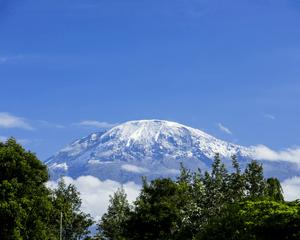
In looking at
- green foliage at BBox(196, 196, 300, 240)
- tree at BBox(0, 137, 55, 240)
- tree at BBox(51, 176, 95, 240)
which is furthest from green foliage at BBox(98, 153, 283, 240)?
tree at BBox(51, 176, 95, 240)

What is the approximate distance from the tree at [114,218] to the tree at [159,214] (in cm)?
1120

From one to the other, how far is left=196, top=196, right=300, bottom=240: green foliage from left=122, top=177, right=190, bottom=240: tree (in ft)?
29.2

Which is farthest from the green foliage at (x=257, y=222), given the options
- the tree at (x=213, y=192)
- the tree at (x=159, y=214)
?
the tree at (x=159, y=214)

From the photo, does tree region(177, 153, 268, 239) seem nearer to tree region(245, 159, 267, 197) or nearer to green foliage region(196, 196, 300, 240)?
tree region(245, 159, 267, 197)

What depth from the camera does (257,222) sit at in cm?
3416

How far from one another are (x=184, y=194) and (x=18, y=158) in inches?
812

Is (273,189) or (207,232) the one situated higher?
(273,189)

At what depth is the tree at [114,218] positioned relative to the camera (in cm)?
6188

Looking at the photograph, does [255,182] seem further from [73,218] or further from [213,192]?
[73,218]

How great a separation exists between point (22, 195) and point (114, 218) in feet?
72.5

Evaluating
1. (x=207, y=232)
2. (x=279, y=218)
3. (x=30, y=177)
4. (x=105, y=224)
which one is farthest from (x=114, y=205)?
(x=279, y=218)

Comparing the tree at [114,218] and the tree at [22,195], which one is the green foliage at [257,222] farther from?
the tree at [114,218]

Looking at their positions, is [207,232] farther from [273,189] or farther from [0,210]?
[273,189]

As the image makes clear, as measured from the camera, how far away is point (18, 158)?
45.9 m
